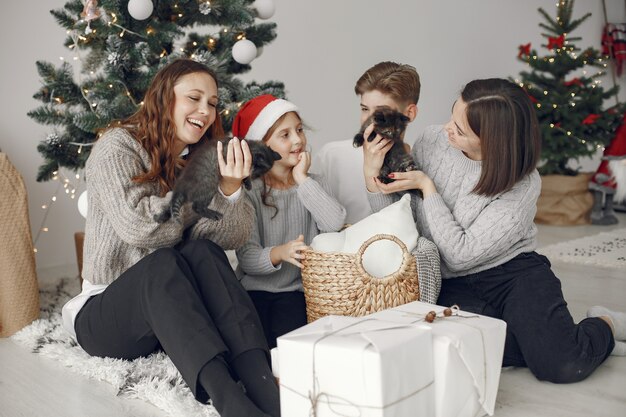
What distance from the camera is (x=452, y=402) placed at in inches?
61.4

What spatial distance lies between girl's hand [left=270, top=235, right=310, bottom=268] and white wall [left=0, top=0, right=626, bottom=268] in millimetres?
1511

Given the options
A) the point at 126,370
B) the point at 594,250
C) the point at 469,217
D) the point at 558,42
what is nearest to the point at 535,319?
the point at 469,217

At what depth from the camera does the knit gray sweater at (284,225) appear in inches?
86.8

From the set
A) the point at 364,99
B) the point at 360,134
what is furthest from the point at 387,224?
the point at 364,99

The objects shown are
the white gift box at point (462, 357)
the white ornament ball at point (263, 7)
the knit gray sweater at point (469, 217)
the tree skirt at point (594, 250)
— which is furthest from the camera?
the tree skirt at point (594, 250)

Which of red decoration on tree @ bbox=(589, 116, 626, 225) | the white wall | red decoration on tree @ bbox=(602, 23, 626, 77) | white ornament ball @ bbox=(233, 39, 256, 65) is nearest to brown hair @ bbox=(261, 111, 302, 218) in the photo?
white ornament ball @ bbox=(233, 39, 256, 65)

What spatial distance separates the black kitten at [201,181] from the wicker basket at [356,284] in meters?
0.34

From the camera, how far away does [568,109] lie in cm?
476

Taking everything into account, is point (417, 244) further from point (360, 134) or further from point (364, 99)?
point (364, 99)

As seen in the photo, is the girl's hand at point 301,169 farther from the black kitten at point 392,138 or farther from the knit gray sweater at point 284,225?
the black kitten at point 392,138

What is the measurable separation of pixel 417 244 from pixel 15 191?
1.54m

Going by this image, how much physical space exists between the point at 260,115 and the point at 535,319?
1.11 meters

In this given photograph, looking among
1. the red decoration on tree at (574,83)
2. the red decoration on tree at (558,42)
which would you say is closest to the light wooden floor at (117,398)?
the red decoration on tree at (574,83)

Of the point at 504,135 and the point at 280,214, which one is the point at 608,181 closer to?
the point at 504,135
